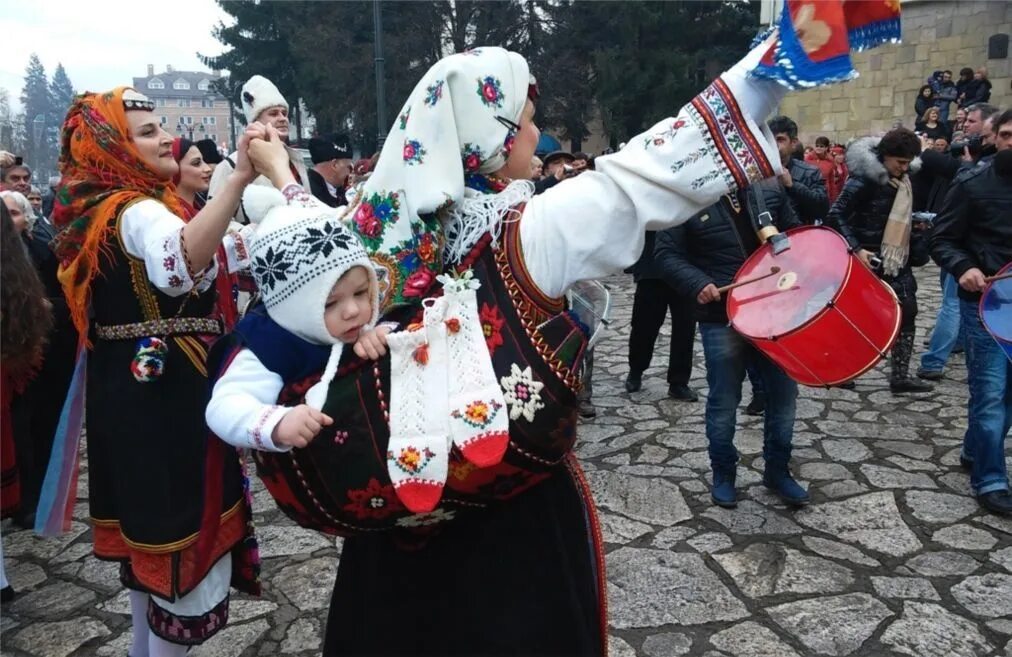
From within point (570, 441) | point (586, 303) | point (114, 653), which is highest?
point (586, 303)

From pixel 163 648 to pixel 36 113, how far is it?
33647 millimetres

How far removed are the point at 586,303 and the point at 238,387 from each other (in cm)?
77

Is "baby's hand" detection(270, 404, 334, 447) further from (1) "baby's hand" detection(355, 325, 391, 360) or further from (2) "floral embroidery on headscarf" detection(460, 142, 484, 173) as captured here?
(2) "floral embroidery on headscarf" detection(460, 142, 484, 173)

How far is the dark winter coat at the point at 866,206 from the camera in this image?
560cm

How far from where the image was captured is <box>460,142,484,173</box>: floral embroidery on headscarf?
1.57 m

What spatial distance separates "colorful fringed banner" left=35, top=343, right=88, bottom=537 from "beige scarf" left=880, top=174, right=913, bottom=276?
513 cm

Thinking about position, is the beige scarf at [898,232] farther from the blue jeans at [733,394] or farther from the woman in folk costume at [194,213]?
the woman in folk costume at [194,213]

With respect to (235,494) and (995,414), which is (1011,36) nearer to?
(995,414)

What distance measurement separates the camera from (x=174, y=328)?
96.0 inches

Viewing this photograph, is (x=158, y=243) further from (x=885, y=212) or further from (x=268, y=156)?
(x=885, y=212)

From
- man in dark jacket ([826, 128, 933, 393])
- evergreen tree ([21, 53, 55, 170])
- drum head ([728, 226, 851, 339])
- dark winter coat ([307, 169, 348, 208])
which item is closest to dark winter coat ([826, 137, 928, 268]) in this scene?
man in dark jacket ([826, 128, 933, 393])

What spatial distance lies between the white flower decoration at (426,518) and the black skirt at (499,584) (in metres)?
0.17

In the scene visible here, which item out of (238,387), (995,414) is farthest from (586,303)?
(995,414)

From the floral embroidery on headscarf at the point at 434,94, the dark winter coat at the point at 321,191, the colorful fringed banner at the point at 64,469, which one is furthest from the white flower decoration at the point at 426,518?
the dark winter coat at the point at 321,191
